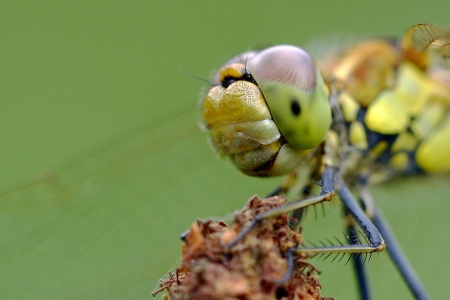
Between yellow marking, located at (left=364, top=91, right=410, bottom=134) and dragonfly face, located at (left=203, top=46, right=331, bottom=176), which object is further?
yellow marking, located at (left=364, top=91, right=410, bottom=134)

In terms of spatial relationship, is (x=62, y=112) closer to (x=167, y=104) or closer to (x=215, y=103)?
(x=167, y=104)

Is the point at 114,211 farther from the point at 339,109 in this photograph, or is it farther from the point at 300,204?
the point at 300,204

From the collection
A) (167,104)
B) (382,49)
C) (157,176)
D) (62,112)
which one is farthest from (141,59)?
(382,49)

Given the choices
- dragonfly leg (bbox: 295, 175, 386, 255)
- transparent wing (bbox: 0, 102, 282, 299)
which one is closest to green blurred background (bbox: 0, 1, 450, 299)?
transparent wing (bbox: 0, 102, 282, 299)

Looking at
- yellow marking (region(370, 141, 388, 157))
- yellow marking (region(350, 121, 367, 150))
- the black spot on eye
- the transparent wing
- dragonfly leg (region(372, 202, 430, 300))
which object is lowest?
dragonfly leg (region(372, 202, 430, 300))

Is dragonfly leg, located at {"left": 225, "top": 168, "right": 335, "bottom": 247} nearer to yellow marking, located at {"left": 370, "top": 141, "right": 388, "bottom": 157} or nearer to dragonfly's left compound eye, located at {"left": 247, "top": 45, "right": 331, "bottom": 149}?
dragonfly's left compound eye, located at {"left": 247, "top": 45, "right": 331, "bottom": 149}

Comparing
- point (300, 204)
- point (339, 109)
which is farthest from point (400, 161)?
point (300, 204)
